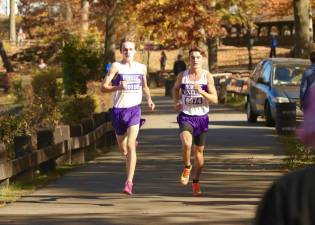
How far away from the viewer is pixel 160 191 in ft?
36.5

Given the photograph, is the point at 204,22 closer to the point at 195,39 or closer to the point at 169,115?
the point at 195,39

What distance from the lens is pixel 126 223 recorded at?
28.5 ft

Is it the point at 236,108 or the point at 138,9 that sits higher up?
the point at 138,9

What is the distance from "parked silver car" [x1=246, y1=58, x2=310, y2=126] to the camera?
68.9ft

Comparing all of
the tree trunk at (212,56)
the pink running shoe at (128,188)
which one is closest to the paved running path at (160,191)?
the pink running shoe at (128,188)

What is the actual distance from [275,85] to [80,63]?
10.7m

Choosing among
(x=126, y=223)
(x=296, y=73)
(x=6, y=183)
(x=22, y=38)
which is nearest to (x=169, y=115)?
(x=296, y=73)

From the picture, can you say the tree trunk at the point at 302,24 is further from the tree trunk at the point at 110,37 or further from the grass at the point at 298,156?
the tree trunk at the point at 110,37

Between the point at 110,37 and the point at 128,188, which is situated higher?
the point at 110,37

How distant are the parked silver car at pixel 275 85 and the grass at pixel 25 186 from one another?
8.22m

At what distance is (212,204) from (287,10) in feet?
148

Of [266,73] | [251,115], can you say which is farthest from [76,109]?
[251,115]

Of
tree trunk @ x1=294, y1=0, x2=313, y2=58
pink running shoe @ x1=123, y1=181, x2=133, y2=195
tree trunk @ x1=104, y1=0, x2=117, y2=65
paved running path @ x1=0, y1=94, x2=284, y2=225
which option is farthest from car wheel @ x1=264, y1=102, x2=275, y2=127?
tree trunk @ x1=104, y1=0, x2=117, y2=65

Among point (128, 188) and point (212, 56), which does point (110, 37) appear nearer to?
point (212, 56)
